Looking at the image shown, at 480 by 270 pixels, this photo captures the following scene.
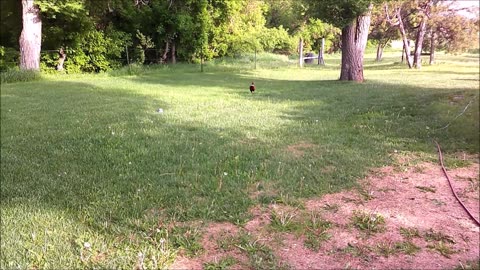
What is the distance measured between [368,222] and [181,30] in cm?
1904

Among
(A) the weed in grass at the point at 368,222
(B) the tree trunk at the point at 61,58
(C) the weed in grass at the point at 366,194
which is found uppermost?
(B) the tree trunk at the point at 61,58

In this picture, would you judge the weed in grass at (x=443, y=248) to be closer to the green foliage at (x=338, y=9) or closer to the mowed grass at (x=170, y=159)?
the mowed grass at (x=170, y=159)

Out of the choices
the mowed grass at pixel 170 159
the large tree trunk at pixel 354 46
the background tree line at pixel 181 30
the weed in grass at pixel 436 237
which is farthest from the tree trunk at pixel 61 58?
the weed in grass at pixel 436 237

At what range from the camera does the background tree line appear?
55.9 feet

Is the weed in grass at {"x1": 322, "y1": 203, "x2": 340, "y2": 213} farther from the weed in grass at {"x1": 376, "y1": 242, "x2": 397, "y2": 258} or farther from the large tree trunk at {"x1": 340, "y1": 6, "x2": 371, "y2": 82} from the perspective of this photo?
the large tree trunk at {"x1": 340, "y1": 6, "x2": 371, "y2": 82}

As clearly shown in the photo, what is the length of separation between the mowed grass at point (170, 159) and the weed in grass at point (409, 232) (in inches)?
29.6

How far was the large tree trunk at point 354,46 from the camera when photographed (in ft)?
39.4

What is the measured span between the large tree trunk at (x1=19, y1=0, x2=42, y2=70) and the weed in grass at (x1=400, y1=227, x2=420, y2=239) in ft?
49.6

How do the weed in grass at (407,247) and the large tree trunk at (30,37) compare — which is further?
the large tree trunk at (30,37)

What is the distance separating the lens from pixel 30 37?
1487cm

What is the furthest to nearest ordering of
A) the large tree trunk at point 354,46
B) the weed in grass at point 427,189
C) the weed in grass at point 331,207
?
the large tree trunk at point 354,46
the weed in grass at point 427,189
the weed in grass at point 331,207

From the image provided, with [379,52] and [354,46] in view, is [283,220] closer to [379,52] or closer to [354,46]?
[354,46]

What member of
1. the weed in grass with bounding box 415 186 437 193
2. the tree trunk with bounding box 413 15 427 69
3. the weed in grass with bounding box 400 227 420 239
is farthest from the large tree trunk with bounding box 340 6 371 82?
the tree trunk with bounding box 413 15 427 69

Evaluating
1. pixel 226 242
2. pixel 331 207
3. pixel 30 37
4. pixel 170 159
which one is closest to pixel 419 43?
pixel 30 37
